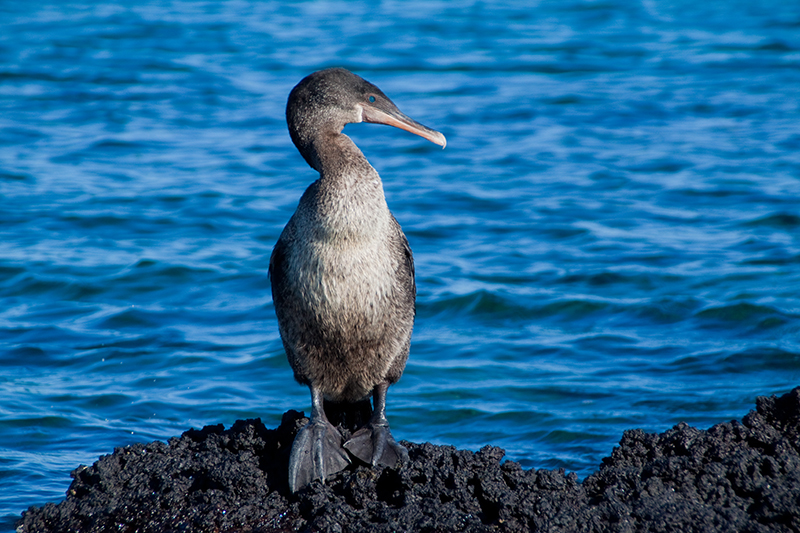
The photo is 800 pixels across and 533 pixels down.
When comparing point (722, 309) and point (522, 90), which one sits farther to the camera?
point (522, 90)

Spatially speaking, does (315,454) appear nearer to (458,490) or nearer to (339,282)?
(458,490)

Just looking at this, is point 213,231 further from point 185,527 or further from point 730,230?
point 185,527

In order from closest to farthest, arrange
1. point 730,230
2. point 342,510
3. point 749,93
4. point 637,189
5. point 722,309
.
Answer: point 342,510 → point 722,309 → point 730,230 → point 637,189 → point 749,93

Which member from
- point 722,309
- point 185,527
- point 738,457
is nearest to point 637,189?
point 722,309

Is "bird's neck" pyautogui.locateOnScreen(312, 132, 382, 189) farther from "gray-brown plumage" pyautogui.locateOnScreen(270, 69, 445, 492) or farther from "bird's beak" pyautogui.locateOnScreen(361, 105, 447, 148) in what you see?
"bird's beak" pyautogui.locateOnScreen(361, 105, 447, 148)

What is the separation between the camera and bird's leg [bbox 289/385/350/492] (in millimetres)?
3920

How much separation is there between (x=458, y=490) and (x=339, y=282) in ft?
3.37

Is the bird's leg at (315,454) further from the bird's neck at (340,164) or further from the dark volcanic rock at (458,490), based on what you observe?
the bird's neck at (340,164)

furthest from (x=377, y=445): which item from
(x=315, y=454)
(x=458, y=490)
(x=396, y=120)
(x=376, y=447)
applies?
(x=396, y=120)

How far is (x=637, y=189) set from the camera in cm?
1023

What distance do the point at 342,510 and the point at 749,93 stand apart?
438 inches

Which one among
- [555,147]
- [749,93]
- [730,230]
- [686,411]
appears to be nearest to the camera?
[686,411]

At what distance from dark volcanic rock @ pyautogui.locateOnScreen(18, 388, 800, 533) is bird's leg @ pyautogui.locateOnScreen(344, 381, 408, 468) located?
56 millimetres

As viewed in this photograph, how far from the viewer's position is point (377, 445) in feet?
13.4
